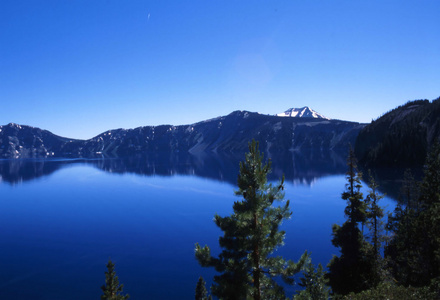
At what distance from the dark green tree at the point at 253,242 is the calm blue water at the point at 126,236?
82.8ft

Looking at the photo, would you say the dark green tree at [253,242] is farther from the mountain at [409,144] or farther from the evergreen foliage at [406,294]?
the mountain at [409,144]

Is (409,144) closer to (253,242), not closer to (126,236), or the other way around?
(126,236)


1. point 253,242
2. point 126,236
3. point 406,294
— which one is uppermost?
point 253,242

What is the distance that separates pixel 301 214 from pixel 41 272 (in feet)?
192

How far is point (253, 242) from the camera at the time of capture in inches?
551

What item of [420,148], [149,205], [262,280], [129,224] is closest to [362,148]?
[420,148]

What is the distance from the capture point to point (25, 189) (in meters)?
134

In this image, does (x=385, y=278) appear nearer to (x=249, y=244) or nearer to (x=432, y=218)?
(x=432, y=218)

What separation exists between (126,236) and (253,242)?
53.6 meters

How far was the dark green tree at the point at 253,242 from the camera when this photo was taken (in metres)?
14.1

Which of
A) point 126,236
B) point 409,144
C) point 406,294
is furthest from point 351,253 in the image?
point 409,144

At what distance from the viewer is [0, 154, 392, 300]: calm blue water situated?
39.9 m

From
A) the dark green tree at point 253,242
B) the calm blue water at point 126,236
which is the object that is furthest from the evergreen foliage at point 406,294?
the calm blue water at point 126,236

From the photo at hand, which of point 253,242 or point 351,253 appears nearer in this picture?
point 253,242
